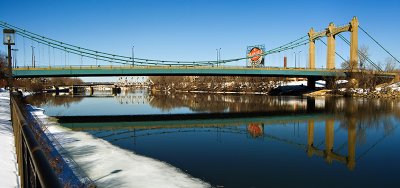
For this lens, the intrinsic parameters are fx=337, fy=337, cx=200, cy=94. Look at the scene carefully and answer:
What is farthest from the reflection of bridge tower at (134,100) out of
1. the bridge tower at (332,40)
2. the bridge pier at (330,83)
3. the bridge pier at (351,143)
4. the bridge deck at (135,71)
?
the bridge pier at (351,143)

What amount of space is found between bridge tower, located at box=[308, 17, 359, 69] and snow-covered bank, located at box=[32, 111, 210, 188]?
6774cm

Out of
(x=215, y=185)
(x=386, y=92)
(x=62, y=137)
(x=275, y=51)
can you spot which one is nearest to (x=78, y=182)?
(x=215, y=185)

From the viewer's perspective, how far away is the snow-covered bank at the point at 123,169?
11.7m

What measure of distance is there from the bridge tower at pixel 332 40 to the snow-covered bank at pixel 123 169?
6774 cm

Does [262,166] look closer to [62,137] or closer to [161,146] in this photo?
[161,146]

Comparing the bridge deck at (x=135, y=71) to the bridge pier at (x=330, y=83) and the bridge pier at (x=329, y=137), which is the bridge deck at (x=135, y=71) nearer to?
the bridge pier at (x=330, y=83)

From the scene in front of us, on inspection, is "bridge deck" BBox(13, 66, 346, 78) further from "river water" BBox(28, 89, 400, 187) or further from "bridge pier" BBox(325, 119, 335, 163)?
"bridge pier" BBox(325, 119, 335, 163)

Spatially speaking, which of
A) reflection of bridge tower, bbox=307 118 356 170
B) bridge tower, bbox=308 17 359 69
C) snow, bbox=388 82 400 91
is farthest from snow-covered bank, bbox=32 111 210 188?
snow, bbox=388 82 400 91

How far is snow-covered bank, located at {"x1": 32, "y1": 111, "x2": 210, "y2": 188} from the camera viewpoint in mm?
11703

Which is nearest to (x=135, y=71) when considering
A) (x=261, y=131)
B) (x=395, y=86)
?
(x=261, y=131)

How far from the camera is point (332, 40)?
76.6 meters

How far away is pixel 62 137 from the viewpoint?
2123 cm

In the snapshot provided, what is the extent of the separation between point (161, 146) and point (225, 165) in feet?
20.7

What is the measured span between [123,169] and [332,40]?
72.9 m
